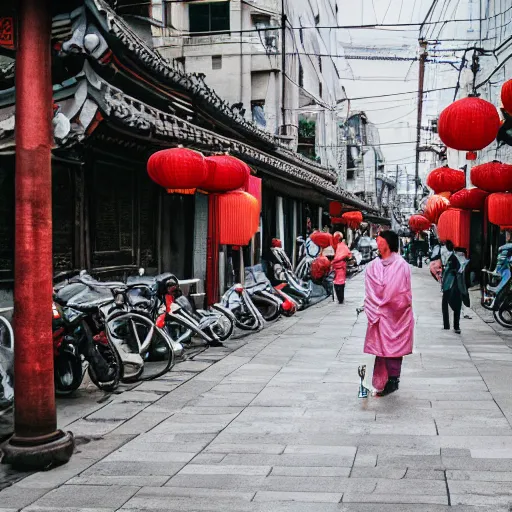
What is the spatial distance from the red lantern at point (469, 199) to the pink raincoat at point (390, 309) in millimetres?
10545

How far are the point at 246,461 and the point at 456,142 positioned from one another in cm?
808

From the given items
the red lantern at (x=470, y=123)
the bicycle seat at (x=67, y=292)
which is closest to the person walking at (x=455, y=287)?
the red lantern at (x=470, y=123)

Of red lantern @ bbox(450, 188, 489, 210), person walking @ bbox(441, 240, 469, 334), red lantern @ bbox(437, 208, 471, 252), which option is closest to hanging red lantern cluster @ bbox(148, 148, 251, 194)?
person walking @ bbox(441, 240, 469, 334)

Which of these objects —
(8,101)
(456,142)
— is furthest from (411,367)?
(8,101)

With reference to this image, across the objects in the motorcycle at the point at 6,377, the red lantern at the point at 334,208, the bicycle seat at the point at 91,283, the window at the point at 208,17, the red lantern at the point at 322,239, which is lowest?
the motorcycle at the point at 6,377

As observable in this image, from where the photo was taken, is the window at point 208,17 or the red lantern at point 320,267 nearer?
the red lantern at point 320,267

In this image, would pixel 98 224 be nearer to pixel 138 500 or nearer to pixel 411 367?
pixel 411 367

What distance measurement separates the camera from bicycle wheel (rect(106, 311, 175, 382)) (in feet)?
30.3

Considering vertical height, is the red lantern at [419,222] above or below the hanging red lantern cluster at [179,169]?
below

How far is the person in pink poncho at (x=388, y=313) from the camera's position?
8391 mm

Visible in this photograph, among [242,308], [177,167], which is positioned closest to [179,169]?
[177,167]

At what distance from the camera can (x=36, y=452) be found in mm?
5730

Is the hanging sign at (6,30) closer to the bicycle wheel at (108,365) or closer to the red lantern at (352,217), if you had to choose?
the bicycle wheel at (108,365)

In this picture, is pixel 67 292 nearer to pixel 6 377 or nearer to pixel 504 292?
pixel 6 377
